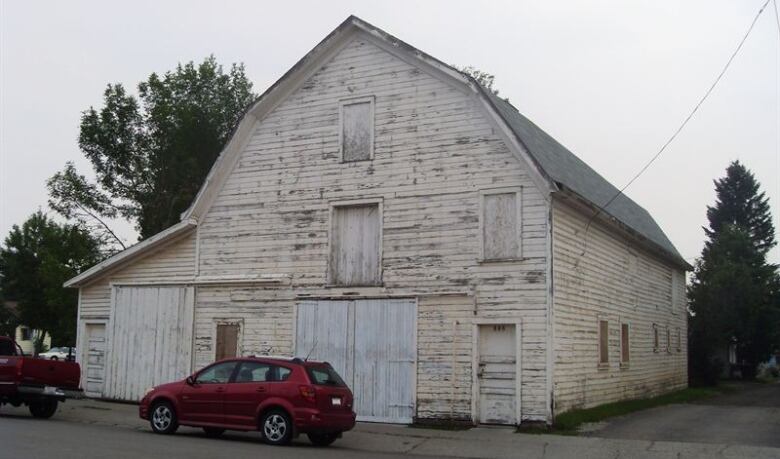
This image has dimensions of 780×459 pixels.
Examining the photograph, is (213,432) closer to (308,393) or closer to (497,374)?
(308,393)

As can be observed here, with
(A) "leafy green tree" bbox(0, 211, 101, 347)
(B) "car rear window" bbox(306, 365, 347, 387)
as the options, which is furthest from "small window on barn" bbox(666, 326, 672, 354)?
(A) "leafy green tree" bbox(0, 211, 101, 347)

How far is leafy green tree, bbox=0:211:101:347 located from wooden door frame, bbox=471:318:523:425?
29771 millimetres

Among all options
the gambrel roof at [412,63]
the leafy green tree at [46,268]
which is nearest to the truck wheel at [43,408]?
the gambrel roof at [412,63]

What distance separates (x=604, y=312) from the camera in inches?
854

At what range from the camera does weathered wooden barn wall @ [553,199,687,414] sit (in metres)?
18.4

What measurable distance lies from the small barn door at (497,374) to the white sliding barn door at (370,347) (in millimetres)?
1619

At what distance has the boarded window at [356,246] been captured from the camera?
1995cm

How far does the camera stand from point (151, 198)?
140 feet

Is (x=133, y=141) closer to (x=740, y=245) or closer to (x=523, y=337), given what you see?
(x=523, y=337)

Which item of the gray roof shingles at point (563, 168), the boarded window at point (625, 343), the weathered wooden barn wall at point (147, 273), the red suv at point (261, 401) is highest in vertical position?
the gray roof shingles at point (563, 168)

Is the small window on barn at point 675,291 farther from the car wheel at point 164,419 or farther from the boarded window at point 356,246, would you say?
the car wheel at point 164,419

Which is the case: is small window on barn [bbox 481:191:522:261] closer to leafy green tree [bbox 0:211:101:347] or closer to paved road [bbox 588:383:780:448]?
paved road [bbox 588:383:780:448]

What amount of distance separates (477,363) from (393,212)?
13.3ft

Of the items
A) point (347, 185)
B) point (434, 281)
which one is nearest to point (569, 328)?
point (434, 281)
